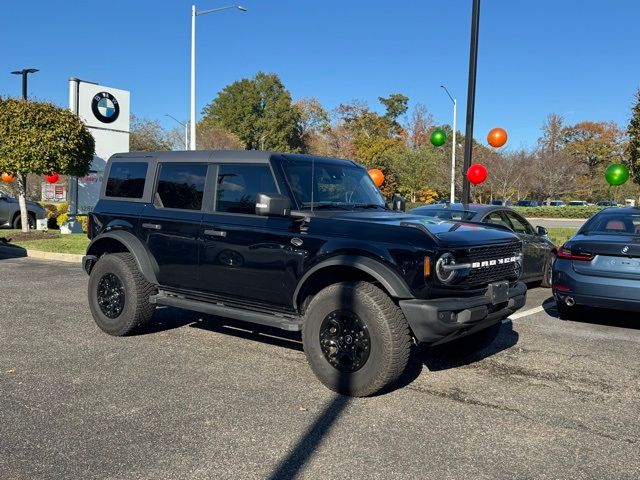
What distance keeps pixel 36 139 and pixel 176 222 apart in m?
12.6

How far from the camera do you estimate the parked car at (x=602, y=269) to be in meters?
6.36

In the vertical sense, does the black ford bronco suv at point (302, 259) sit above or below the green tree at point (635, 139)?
below

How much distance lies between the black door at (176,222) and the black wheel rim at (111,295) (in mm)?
635

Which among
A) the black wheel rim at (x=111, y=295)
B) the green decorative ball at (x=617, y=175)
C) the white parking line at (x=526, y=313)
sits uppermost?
the green decorative ball at (x=617, y=175)

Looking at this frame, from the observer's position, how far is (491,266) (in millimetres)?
4734

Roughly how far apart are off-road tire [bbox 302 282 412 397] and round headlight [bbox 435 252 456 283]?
0.42 m

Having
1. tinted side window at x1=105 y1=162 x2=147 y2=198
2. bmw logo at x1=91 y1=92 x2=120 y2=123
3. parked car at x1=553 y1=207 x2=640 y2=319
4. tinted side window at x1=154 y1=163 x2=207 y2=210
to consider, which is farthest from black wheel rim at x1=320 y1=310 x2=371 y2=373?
bmw logo at x1=91 y1=92 x2=120 y2=123

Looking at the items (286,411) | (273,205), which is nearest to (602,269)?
(273,205)

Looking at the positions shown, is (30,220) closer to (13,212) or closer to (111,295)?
(13,212)

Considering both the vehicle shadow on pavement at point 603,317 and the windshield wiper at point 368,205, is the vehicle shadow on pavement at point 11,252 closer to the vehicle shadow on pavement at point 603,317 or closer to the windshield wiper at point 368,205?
the windshield wiper at point 368,205

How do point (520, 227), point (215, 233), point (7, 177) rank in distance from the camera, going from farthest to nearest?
point (7, 177), point (520, 227), point (215, 233)

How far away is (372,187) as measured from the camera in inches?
236

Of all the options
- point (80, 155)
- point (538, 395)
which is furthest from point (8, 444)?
point (80, 155)

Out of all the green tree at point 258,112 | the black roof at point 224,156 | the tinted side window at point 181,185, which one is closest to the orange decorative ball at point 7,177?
the black roof at point 224,156
